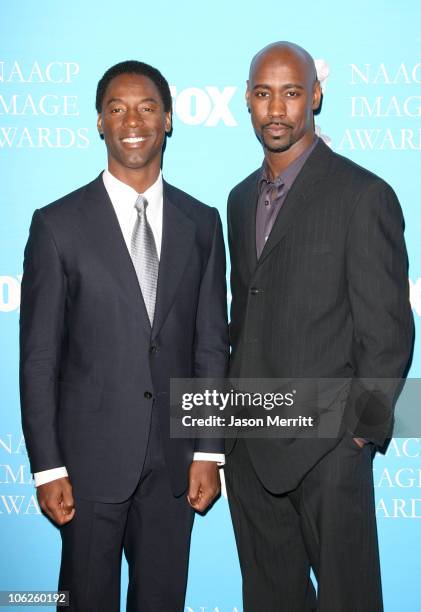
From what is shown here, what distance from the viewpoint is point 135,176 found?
218 cm

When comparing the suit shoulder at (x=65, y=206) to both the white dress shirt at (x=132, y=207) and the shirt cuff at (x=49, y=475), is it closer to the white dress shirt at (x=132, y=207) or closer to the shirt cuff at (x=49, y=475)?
the white dress shirt at (x=132, y=207)

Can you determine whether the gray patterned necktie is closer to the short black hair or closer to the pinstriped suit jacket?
the pinstriped suit jacket

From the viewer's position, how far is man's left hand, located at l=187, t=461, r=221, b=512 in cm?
215

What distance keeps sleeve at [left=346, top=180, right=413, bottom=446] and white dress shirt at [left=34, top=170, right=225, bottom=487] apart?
497mm

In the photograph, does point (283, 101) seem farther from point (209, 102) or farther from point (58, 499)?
point (58, 499)

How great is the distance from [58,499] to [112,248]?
727 millimetres

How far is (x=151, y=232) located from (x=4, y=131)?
922mm

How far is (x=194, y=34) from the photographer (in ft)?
8.55

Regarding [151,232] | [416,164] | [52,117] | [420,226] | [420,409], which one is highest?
[52,117]

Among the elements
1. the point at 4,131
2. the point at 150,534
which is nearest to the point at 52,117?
the point at 4,131

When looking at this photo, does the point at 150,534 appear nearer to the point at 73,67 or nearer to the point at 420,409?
the point at 420,409

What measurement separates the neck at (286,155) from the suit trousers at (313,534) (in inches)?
32.7

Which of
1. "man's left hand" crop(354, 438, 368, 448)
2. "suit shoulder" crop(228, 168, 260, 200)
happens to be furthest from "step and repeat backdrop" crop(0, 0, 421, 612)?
"man's left hand" crop(354, 438, 368, 448)

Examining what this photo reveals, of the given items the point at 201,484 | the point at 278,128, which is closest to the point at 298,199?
the point at 278,128
